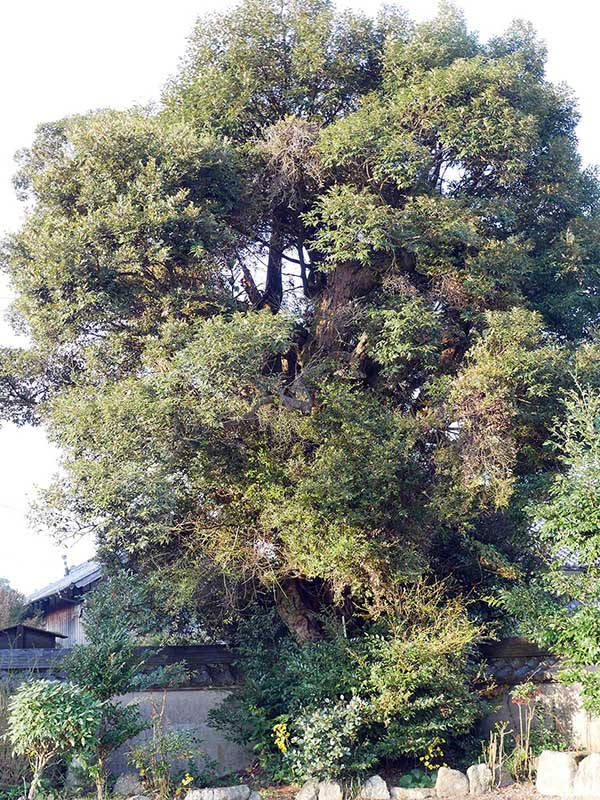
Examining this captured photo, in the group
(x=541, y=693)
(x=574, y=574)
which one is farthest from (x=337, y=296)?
(x=541, y=693)

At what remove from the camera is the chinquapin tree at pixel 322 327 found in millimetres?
9172

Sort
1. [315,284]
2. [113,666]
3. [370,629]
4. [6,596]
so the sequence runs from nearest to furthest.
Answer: [113,666]
[370,629]
[315,284]
[6,596]

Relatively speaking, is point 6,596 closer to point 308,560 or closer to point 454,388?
point 308,560

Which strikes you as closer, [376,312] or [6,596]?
[376,312]

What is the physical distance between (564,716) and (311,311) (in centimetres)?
604

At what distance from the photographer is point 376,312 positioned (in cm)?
1029

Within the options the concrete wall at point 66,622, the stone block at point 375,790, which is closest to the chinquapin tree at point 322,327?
the stone block at point 375,790

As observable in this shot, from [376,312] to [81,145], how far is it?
4.13 metres

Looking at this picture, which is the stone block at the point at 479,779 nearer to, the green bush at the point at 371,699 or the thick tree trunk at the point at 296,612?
the green bush at the point at 371,699

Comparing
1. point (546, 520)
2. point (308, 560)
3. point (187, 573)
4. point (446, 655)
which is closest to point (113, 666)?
point (187, 573)

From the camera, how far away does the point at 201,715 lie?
34.2 feet

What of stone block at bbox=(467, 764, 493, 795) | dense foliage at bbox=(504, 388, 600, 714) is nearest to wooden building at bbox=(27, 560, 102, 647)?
stone block at bbox=(467, 764, 493, 795)

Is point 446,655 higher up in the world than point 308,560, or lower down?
lower down

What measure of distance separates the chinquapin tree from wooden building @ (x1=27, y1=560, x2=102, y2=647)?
666cm
